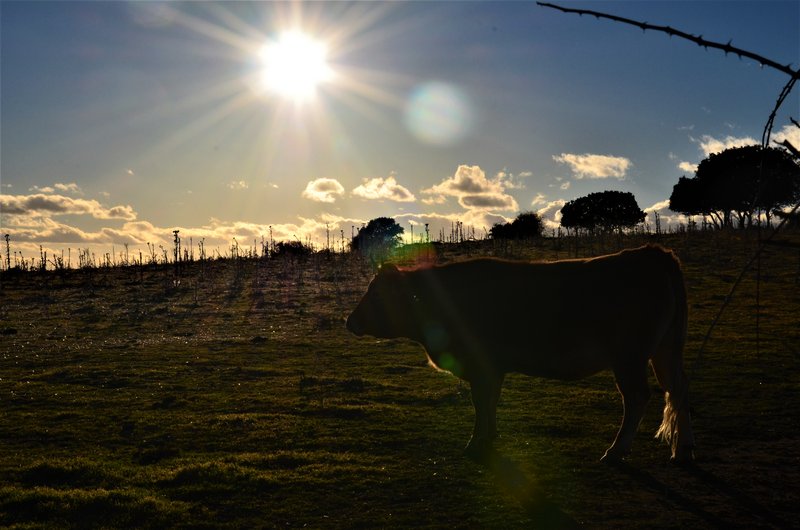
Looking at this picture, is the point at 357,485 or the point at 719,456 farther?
the point at 719,456

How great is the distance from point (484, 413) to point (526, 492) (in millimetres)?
1776

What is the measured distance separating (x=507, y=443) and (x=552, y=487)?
196 cm

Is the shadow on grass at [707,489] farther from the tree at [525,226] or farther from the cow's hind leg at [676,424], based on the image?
the tree at [525,226]

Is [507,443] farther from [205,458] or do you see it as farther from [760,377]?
[760,377]

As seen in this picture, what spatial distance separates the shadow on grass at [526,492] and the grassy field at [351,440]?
27mm

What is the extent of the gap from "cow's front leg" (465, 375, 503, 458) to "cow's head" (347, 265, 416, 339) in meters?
1.49

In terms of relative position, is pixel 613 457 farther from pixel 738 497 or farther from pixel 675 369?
pixel 738 497

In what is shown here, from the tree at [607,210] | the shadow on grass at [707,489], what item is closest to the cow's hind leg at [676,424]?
the shadow on grass at [707,489]

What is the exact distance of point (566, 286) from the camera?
8.38 m

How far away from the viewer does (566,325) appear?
8.21 m

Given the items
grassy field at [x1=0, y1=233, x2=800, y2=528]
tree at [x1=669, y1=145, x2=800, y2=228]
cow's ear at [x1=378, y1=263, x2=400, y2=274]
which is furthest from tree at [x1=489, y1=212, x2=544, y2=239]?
cow's ear at [x1=378, y1=263, x2=400, y2=274]

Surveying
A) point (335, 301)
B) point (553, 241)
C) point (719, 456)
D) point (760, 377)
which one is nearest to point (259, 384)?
point (719, 456)

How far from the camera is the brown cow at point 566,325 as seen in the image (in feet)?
26.0

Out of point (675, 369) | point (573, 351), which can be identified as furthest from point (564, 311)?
point (675, 369)
